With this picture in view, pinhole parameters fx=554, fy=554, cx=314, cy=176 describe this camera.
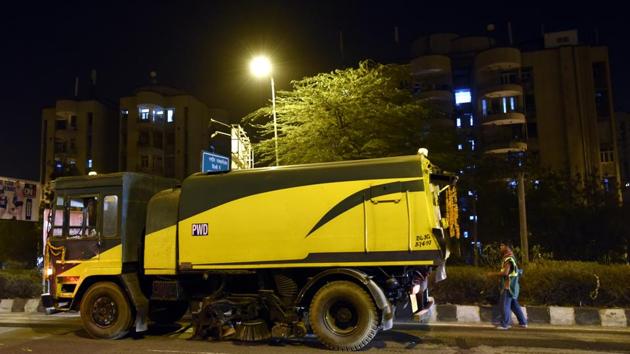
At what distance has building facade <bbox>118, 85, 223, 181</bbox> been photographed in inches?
2169

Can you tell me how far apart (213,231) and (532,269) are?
24.0 ft

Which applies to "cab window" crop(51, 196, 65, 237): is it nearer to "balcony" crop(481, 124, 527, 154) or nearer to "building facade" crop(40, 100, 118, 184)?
"balcony" crop(481, 124, 527, 154)

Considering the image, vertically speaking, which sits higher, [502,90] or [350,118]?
[502,90]

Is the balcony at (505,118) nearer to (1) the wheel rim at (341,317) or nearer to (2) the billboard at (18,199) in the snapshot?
(2) the billboard at (18,199)

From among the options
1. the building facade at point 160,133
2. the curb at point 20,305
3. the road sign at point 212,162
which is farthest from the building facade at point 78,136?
the curb at point 20,305

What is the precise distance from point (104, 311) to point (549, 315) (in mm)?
8635

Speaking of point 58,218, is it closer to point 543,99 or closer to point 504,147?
point 504,147

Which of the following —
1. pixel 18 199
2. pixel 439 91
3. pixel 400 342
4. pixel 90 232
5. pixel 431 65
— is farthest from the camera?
pixel 431 65

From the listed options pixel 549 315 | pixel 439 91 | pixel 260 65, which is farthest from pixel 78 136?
pixel 549 315

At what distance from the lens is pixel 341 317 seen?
28.8 ft

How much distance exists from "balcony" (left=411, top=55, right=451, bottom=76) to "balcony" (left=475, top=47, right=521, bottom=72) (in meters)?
3.23

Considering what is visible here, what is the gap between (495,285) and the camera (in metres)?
12.1

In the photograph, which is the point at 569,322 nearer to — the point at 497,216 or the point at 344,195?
the point at 344,195

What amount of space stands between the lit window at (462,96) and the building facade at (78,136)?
1431 inches
